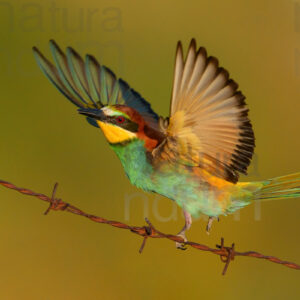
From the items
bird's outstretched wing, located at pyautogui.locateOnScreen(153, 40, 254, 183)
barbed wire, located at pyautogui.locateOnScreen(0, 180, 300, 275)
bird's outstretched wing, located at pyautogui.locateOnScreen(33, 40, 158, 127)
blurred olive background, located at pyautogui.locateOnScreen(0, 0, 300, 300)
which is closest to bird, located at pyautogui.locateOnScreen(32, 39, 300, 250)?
bird's outstretched wing, located at pyautogui.locateOnScreen(153, 40, 254, 183)

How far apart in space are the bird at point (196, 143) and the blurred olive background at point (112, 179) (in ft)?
7.55

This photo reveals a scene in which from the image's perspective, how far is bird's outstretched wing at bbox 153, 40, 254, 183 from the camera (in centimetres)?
269

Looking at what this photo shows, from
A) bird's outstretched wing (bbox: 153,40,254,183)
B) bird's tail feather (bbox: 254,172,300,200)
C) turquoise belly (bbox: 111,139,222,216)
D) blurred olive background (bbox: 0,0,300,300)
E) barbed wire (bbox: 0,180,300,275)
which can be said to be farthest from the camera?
blurred olive background (bbox: 0,0,300,300)

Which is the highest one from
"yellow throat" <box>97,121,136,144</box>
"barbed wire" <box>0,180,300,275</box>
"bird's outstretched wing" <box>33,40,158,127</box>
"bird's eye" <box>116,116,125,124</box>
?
"bird's outstretched wing" <box>33,40,158,127</box>

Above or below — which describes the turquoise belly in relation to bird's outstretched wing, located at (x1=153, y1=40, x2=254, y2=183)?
below

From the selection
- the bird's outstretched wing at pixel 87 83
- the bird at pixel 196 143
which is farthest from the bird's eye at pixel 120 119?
the bird's outstretched wing at pixel 87 83

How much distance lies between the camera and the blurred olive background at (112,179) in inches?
213

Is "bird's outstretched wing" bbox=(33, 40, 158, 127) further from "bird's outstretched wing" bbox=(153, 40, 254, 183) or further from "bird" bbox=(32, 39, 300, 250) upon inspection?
"bird's outstretched wing" bbox=(153, 40, 254, 183)

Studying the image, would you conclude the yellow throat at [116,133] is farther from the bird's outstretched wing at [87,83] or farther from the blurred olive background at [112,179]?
the blurred olive background at [112,179]

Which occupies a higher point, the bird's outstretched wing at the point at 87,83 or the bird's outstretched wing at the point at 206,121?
the bird's outstretched wing at the point at 87,83

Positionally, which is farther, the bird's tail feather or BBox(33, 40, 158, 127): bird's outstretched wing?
BBox(33, 40, 158, 127): bird's outstretched wing

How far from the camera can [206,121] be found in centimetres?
280

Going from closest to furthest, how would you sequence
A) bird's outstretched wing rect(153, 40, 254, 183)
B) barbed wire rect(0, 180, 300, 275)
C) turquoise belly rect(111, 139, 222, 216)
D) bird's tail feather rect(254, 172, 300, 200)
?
barbed wire rect(0, 180, 300, 275) < bird's outstretched wing rect(153, 40, 254, 183) < turquoise belly rect(111, 139, 222, 216) < bird's tail feather rect(254, 172, 300, 200)

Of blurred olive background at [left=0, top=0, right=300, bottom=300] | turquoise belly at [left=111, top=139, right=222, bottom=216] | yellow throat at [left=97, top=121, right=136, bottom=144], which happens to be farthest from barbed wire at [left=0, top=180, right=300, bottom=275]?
blurred olive background at [left=0, top=0, right=300, bottom=300]
